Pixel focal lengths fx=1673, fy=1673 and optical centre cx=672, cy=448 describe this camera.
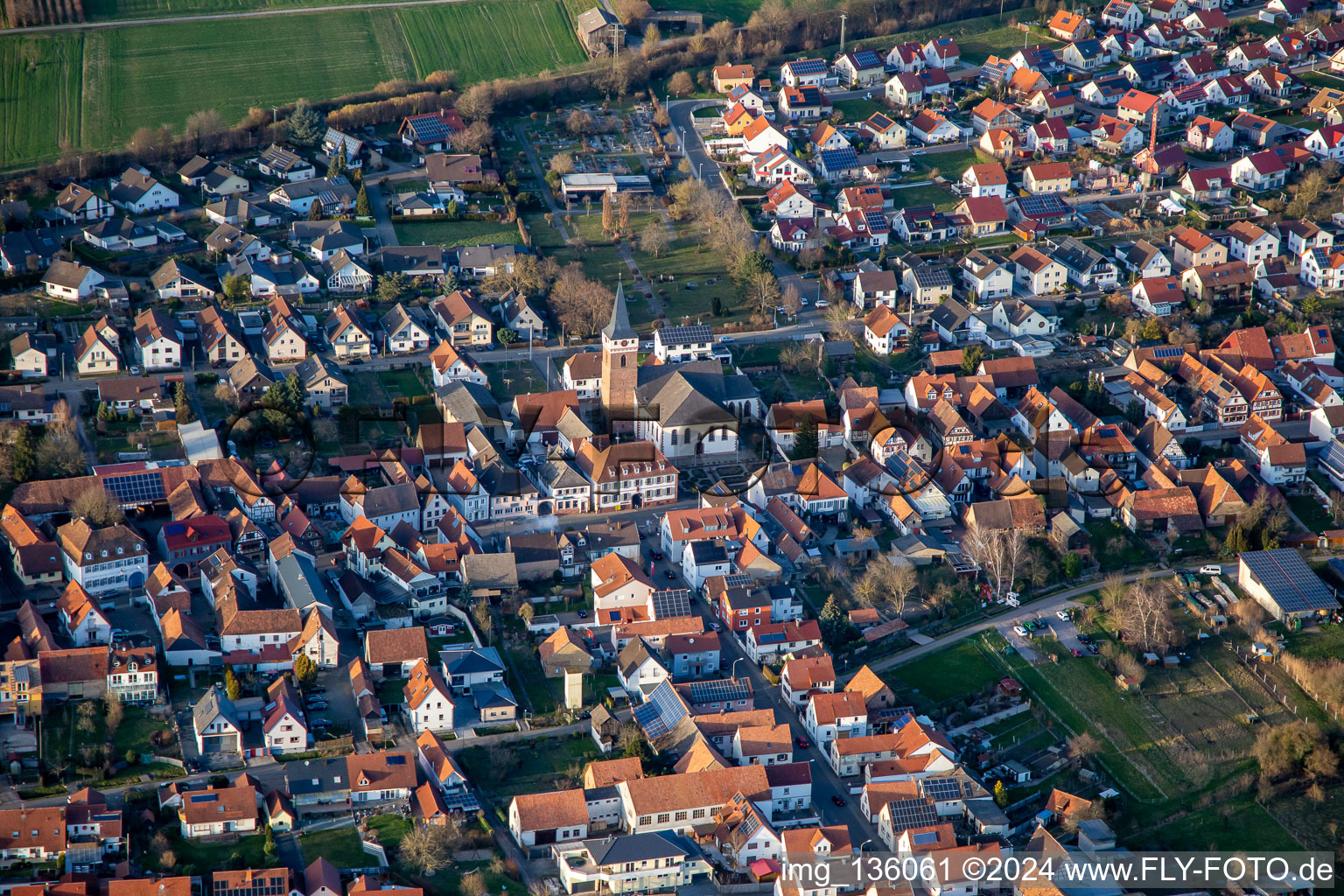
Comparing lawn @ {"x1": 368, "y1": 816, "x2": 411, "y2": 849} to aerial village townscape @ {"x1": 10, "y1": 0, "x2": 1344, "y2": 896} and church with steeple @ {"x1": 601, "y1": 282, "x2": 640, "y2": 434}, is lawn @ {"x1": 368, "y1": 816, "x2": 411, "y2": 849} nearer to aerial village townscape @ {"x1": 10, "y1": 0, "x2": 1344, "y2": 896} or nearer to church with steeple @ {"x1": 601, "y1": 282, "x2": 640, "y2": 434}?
aerial village townscape @ {"x1": 10, "y1": 0, "x2": 1344, "y2": 896}

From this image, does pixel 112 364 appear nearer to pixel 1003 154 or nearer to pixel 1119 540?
pixel 1119 540

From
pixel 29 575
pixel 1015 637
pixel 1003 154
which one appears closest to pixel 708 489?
pixel 1015 637

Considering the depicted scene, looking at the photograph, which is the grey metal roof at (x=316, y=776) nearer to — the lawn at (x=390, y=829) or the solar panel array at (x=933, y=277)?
the lawn at (x=390, y=829)

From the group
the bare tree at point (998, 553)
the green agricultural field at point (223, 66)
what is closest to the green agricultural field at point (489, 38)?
the green agricultural field at point (223, 66)

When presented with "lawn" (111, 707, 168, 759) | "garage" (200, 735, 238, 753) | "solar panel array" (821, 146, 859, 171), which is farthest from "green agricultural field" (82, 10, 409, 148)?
"garage" (200, 735, 238, 753)

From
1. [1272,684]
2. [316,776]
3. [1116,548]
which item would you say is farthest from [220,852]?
[1116,548]

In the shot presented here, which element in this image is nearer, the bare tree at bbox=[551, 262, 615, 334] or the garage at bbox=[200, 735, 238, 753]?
the garage at bbox=[200, 735, 238, 753]

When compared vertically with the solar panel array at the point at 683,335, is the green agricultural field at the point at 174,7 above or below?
above
